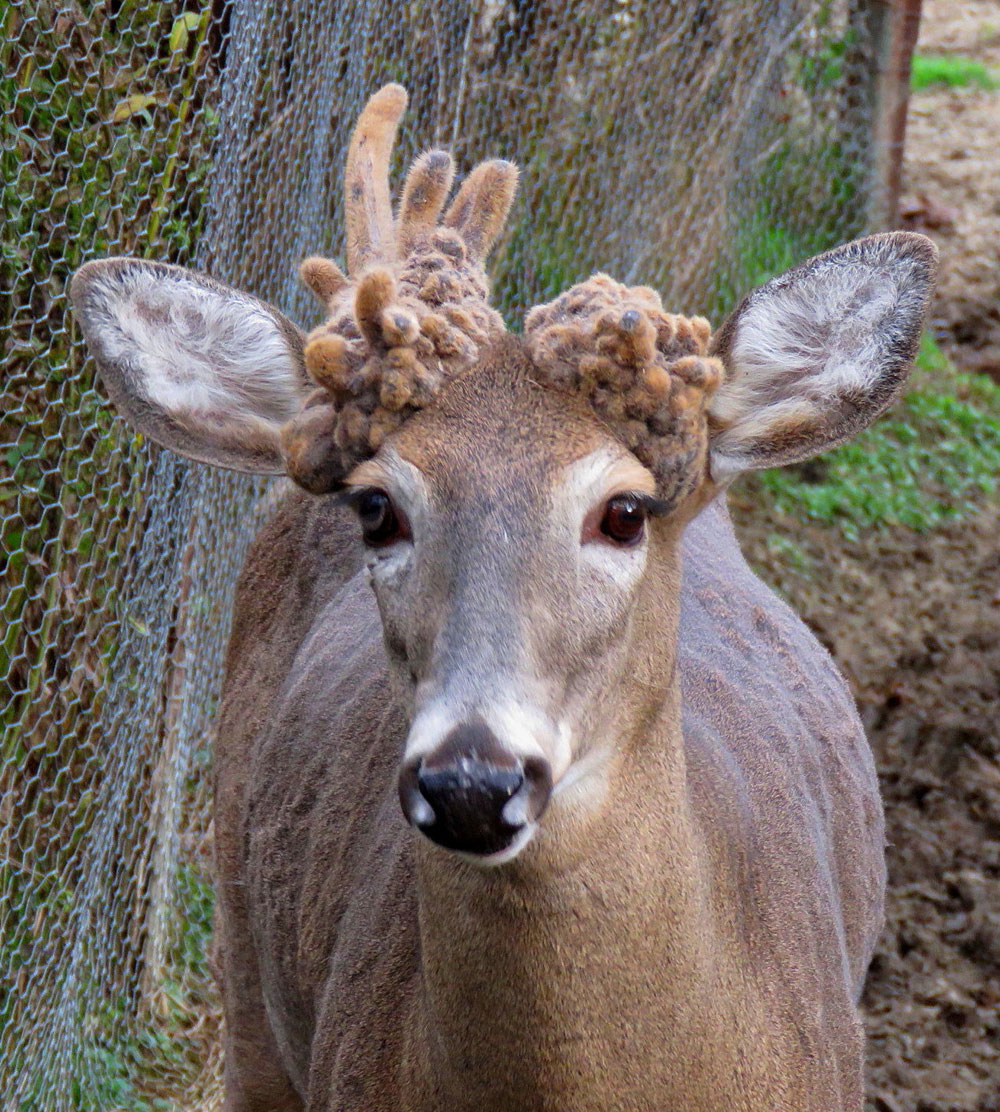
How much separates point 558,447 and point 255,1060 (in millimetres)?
2704

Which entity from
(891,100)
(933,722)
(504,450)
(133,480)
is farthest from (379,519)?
(891,100)

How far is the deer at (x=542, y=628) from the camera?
2.35 meters

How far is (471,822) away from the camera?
2.11 metres

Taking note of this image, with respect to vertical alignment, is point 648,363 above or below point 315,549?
above

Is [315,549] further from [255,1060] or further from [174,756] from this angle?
[255,1060]

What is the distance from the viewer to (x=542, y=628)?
2.31 meters

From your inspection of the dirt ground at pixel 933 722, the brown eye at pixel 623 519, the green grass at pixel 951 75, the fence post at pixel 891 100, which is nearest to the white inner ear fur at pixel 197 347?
the brown eye at pixel 623 519

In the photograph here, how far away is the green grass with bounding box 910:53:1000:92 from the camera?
34.4ft

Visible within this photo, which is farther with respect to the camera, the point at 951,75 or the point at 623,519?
the point at 951,75

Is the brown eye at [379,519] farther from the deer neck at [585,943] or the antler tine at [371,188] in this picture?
the antler tine at [371,188]

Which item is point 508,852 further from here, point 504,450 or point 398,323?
point 398,323

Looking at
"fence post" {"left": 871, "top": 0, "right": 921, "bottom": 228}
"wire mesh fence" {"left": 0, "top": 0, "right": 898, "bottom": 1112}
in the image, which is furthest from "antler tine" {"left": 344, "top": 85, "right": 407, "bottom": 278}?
"fence post" {"left": 871, "top": 0, "right": 921, "bottom": 228}

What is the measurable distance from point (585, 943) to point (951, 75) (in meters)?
9.40

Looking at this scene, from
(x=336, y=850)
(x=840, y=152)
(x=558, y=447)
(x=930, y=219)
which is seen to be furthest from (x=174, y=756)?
(x=930, y=219)
